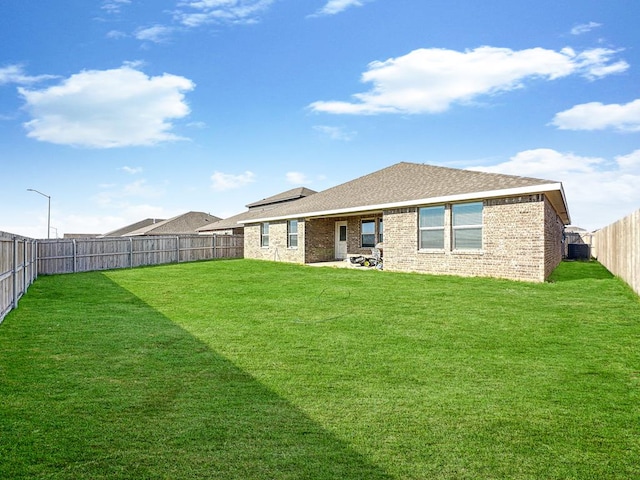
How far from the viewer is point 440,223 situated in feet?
51.7

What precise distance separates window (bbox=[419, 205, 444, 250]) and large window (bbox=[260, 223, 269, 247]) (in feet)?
44.6

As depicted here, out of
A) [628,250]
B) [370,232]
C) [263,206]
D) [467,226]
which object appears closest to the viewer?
[628,250]

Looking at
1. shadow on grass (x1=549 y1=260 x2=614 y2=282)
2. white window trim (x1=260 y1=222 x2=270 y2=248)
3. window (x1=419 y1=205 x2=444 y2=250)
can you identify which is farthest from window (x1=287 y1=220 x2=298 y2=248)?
shadow on grass (x1=549 y1=260 x2=614 y2=282)

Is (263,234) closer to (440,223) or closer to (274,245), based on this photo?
(274,245)

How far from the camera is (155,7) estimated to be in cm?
1375

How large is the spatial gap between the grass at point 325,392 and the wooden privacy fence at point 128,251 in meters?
13.0

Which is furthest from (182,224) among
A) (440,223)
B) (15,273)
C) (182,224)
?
(15,273)

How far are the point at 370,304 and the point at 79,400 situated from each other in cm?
674

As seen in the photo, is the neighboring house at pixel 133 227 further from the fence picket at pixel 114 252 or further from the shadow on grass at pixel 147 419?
the shadow on grass at pixel 147 419

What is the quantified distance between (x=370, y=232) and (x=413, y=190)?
4.84 m

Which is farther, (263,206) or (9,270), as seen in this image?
(263,206)

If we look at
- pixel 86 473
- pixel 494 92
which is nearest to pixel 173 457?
pixel 86 473

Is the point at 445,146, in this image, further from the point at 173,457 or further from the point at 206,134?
the point at 173,457

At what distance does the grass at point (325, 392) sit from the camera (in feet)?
10.2
